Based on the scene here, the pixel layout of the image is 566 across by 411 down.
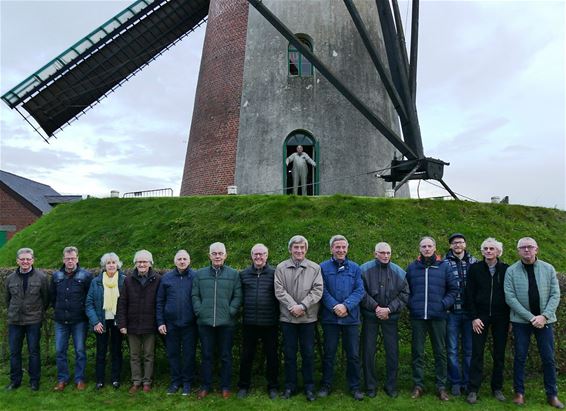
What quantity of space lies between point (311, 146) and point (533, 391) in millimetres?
10573

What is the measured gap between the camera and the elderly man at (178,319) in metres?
6.05

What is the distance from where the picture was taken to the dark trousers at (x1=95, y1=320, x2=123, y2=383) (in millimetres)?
6328

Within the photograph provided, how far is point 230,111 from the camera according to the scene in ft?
53.2

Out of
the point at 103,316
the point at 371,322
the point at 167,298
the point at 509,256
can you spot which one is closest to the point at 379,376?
the point at 371,322

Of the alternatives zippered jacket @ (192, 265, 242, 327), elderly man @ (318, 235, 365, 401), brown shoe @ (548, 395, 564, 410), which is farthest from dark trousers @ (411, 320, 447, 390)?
zippered jacket @ (192, 265, 242, 327)

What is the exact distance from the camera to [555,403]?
570cm

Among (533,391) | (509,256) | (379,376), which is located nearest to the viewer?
(533,391)

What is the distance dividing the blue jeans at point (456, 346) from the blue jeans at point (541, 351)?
0.53 m

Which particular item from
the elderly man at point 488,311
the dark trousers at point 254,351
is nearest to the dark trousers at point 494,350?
the elderly man at point 488,311

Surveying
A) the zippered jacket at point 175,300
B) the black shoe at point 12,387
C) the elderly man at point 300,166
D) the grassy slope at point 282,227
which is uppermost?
the elderly man at point 300,166

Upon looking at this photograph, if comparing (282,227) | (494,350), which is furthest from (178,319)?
(282,227)

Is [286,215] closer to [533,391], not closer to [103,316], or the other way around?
[103,316]

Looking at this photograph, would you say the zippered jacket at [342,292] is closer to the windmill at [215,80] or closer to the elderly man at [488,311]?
the elderly man at [488,311]

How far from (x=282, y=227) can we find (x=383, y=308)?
4.90 m
